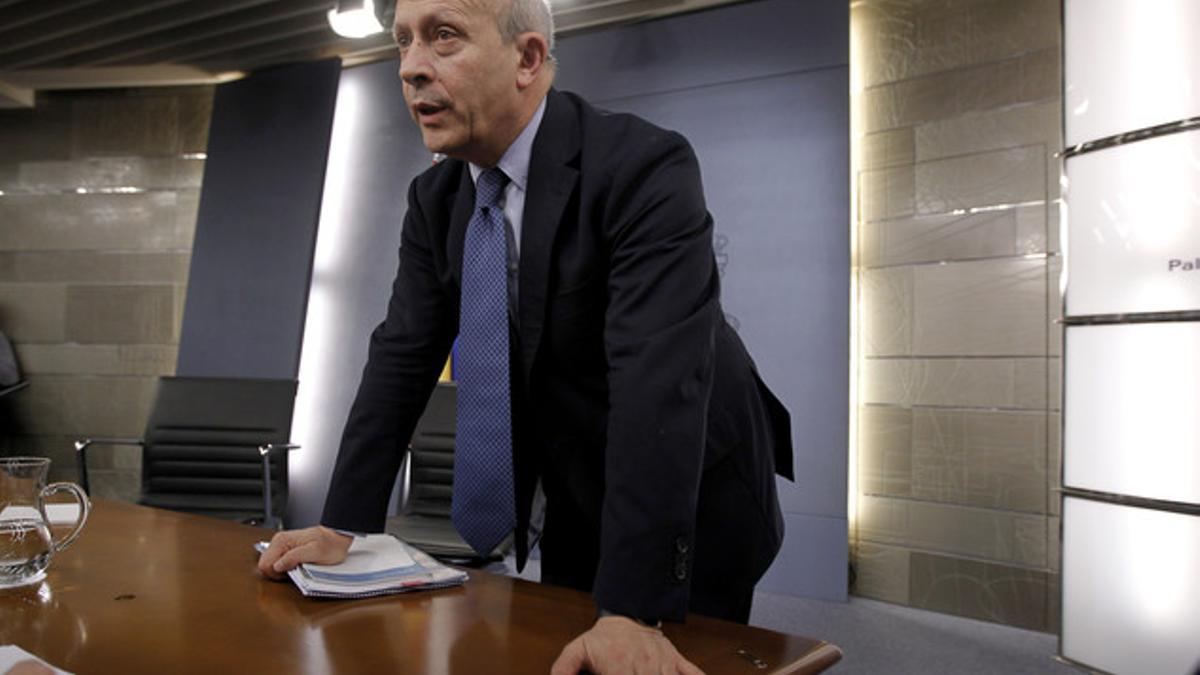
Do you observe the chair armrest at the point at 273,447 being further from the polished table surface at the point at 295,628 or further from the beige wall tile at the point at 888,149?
the beige wall tile at the point at 888,149

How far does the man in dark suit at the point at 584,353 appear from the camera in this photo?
3.47 feet

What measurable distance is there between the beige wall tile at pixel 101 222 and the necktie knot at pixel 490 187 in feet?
16.9

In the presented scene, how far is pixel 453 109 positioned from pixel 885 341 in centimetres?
327

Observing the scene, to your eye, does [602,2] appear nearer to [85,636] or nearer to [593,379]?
[593,379]

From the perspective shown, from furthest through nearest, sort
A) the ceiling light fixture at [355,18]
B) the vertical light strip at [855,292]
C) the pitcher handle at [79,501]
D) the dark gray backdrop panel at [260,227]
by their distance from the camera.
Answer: the dark gray backdrop panel at [260,227]
the ceiling light fixture at [355,18]
the vertical light strip at [855,292]
the pitcher handle at [79,501]

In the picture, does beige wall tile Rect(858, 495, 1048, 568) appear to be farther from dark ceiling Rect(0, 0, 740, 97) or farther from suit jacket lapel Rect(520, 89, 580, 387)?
suit jacket lapel Rect(520, 89, 580, 387)

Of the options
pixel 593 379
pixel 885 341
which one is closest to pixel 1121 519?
pixel 885 341

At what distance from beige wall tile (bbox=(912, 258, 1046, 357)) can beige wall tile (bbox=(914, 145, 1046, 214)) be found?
270 millimetres

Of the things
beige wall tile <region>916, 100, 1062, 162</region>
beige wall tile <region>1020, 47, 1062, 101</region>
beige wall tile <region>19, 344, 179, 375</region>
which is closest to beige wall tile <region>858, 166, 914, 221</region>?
beige wall tile <region>916, 100, 1062, 162</region>

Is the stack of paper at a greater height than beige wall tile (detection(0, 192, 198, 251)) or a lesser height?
lesser

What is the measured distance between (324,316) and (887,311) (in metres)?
3.36

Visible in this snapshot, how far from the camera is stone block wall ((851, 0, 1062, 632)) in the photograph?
12.2ft

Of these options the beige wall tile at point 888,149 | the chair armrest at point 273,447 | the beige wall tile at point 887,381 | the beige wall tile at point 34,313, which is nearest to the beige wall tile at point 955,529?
the beige wall tile at point 887,381

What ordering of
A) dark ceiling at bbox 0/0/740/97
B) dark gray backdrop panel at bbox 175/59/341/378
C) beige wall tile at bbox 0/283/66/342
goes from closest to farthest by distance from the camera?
dark ceiling at bbox 0/0/740/97 < dark gray backdrop panel at bbox 175/59/341/378 < beige wall tile at bbox 0/283/66/342
